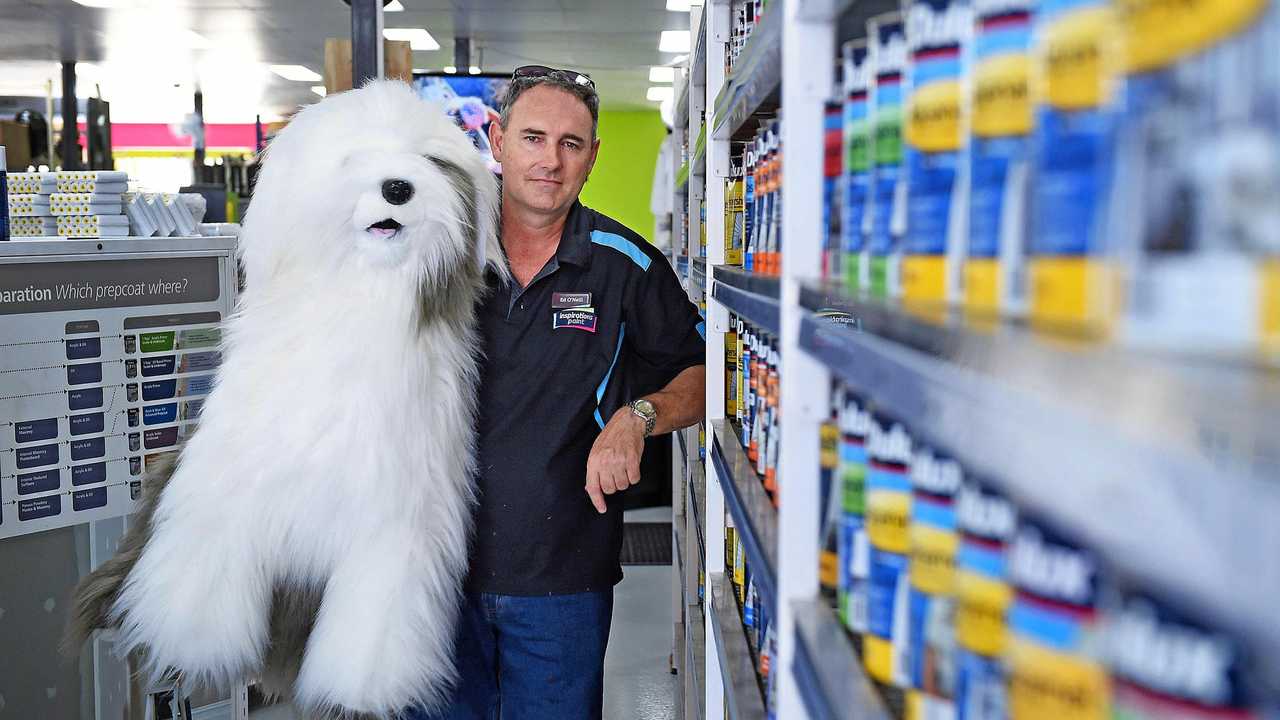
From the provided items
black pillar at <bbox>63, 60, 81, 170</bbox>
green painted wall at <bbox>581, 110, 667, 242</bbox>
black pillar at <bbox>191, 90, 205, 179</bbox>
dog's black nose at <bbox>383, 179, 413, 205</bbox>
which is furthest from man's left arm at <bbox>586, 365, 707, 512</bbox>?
green painted wall at <bbox>581, 110, 667, 242</bbox>

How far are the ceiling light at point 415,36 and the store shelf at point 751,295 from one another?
31.7 ft

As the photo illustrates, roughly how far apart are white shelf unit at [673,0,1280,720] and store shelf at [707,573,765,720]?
0.04 ft

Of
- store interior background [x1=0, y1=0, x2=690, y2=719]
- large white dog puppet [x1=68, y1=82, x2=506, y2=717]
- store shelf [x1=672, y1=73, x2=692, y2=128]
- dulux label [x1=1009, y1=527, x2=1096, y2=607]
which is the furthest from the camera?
store interior background [x1=0, y1=0, x2=690, y2=719]

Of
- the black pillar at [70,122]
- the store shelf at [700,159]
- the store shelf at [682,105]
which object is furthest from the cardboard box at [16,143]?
the black pillar at [70,122]

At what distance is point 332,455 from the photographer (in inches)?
77.5

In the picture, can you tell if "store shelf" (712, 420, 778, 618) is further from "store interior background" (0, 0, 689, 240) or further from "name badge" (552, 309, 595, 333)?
"store interior background" (0, 0, 689, 240)

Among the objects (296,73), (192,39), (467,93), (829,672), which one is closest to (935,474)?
(829,672)

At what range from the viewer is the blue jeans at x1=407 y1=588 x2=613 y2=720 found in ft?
7.31

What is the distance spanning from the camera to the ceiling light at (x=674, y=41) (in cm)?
1062

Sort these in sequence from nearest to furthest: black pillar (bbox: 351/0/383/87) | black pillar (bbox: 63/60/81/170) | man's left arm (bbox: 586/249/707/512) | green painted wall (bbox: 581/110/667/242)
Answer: man's left arm (bbox: 586/249/707/512)
black pillar (bbox: 351/0/383/87)
black pillar (bbox: 63/60/81/170)
green painted wall (bbox: 581/110/667/242)

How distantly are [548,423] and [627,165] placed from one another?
15088 millimetres

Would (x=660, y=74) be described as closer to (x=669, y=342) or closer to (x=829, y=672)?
(x=669, y=342)

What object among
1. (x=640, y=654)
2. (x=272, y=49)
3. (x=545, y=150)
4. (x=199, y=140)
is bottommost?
(x=640, y=654)

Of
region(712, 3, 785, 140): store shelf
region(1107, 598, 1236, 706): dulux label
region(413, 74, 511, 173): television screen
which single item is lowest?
region(1107, 598, 1236, 706): dulux label
